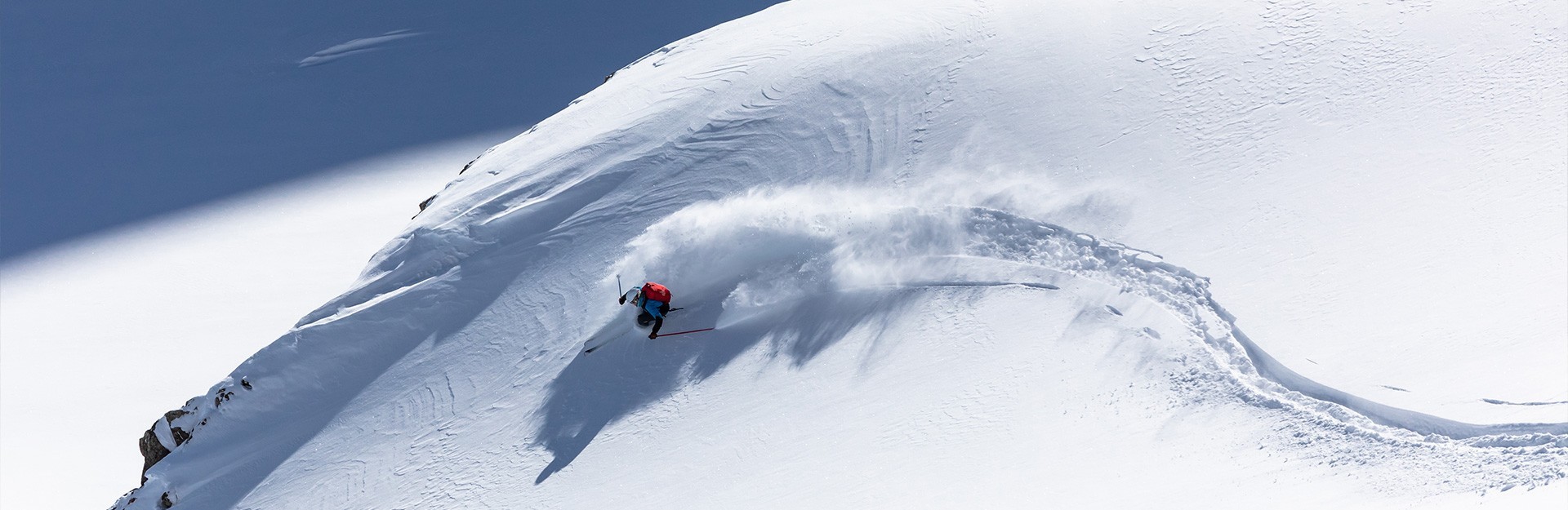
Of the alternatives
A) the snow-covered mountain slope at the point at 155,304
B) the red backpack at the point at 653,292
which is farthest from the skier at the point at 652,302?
the snow-covered mountain slope at the point at 155,304

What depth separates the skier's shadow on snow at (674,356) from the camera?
13094mm

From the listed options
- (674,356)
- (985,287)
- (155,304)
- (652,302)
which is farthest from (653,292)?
Answer: (155,304)

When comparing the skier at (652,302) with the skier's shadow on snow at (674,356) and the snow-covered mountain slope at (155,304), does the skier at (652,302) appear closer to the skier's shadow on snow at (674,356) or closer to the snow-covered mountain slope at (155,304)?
the skier's shadow on snow at (674,356)

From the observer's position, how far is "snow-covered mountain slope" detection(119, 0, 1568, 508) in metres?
10.9

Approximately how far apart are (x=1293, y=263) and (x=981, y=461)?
15.8ft

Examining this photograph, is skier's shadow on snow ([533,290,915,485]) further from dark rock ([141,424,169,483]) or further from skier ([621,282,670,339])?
dark rock ([141,424,169,483])

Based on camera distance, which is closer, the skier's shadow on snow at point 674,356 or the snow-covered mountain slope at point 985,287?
the snow-covered mountain slope at point 985,287

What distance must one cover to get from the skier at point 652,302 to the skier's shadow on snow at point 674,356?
66 centimetres

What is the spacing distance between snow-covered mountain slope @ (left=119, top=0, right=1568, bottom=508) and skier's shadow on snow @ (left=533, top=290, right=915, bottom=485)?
1.8 inches

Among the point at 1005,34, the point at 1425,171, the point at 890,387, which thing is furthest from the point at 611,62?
the point at 1425,171

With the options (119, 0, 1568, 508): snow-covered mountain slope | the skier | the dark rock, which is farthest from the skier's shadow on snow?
the dark rock

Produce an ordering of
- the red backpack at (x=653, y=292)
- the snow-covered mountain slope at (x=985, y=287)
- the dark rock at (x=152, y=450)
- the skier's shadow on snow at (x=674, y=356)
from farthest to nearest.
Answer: the dark rock at (x=152, y=450), the skier's shadow on snow at (x=674, y=356), the red backpack at (x=653, y=292), the snow-covered mountain slope at (x=985, y=287)

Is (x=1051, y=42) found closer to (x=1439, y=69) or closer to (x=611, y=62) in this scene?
(x=1439, y=69)

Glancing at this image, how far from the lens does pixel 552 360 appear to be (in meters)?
13.9
